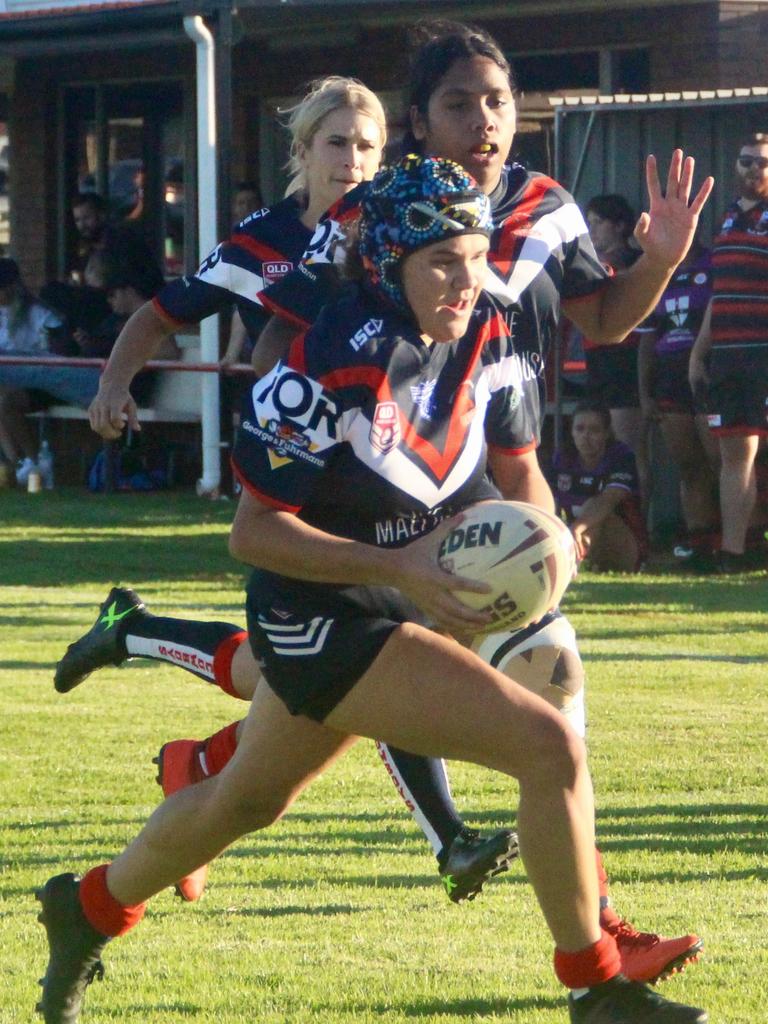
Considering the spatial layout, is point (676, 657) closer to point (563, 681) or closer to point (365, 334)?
point (563, 681)

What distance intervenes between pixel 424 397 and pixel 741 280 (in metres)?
8.16

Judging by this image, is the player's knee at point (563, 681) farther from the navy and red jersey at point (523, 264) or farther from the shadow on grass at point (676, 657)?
the shadow on grass at point (676, 657)

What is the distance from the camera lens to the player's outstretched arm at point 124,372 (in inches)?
220

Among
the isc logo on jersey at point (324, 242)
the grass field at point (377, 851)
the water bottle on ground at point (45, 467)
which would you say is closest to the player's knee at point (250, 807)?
the grass field at point (377, 851)

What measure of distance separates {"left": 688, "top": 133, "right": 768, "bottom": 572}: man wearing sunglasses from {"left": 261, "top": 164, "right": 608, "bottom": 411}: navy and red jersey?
22.4 ft

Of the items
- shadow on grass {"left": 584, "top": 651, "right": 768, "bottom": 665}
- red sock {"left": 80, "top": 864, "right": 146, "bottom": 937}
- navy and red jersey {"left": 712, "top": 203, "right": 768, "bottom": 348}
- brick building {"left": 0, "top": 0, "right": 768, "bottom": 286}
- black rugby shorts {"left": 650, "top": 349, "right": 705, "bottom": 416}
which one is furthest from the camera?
brick building {"left": 0, "top": 0, "right": 768, "bottom": 286}

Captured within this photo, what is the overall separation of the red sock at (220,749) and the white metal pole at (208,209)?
34.2 ft

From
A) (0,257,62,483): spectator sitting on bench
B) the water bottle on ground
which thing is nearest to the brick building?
(0,257,62,483): spectator sitting on bench

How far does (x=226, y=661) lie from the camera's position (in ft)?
19.2

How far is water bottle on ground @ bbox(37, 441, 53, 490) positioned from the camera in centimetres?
1766

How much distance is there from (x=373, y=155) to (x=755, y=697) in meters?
3.66

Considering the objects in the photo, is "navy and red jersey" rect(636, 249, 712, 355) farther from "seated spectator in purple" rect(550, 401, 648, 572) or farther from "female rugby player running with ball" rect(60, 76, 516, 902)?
"female rugby player running with ball" rect(60, 76, 516, 902)

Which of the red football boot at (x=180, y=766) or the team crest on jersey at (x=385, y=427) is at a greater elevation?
the team crest on jersey at (x=385, y=427)

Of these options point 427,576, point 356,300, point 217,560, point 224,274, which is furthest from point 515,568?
point 217,560
